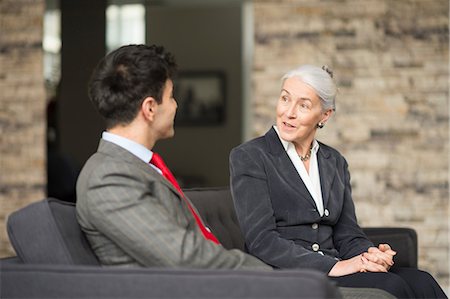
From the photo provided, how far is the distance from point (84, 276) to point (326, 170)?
1364mm

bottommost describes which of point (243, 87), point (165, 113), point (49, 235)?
point (49, 235)

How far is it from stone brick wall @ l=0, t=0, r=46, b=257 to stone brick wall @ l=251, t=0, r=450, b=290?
6.10ft

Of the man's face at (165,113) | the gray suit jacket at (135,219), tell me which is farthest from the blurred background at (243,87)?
the gray suit jacket at (135,219)

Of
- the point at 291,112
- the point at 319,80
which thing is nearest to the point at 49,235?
the point at 291,112

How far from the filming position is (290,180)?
331cm

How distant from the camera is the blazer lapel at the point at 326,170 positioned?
3398mm

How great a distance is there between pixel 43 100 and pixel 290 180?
360 cm

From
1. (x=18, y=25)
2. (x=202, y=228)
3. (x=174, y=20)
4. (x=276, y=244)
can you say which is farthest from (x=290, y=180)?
→ (x=18, y=25)

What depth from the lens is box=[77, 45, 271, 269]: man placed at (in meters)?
2.43

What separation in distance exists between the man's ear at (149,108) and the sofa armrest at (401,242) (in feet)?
5.28

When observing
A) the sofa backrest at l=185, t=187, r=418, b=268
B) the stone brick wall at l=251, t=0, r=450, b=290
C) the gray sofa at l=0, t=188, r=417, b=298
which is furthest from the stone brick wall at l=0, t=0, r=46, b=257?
the gray sofa at l=0, t=188, r=417, b=298

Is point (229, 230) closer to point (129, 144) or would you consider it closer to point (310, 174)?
point (310, 174)

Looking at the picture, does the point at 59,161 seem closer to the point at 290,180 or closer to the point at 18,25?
the point at 18,25

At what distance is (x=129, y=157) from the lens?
256cm
